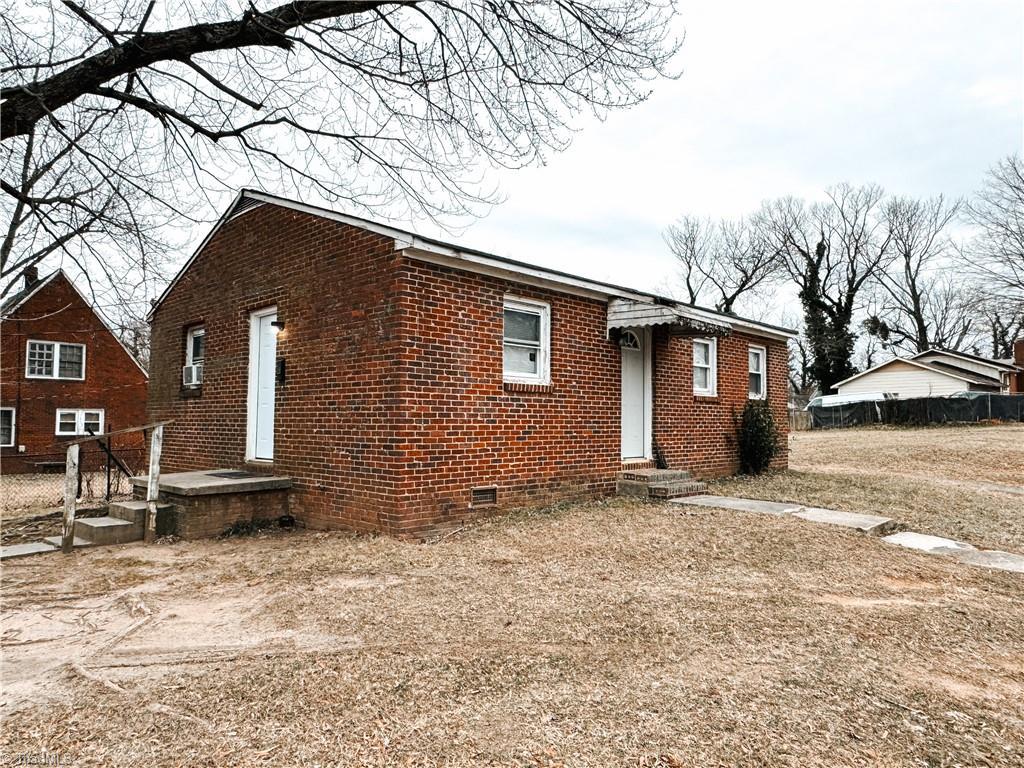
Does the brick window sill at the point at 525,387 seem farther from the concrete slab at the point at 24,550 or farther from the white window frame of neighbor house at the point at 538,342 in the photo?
the concrete slab at the point at 24,550

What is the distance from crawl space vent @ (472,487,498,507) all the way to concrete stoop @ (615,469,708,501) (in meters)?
2.34

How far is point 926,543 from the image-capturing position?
689cm

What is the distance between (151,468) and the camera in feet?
24.5

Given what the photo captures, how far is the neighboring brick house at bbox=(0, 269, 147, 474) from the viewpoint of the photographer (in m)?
21.9

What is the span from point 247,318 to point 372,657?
23.6 feet

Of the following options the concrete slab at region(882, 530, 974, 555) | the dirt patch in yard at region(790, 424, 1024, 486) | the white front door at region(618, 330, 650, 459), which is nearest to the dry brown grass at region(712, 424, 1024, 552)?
the dirt patch in yard at region(790, 424, 1024, 486)

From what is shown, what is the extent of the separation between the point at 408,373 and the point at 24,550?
437 centimetres

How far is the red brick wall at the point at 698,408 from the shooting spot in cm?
1053

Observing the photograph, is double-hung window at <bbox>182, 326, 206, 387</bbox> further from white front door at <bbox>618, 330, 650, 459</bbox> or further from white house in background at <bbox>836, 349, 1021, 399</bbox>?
white house in background at <bbox>836, 349, 1021, 399</bbox>

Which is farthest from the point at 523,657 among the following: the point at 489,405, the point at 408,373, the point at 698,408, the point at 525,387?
the point at 698,408

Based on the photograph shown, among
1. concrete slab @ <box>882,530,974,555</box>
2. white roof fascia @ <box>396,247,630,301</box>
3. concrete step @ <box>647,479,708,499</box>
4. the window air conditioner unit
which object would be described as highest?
white roof fascia @ <box>396,247,630,301</box>

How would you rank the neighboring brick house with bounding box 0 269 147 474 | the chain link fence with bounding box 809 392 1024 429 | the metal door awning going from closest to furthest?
the metal door awning, the neighboring brick house with bounding box 0 269 147 474, the chain link fence with bounding box 809 392 1024 429

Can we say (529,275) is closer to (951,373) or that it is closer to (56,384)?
(56,384)

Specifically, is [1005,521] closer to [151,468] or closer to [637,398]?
[637,398]
